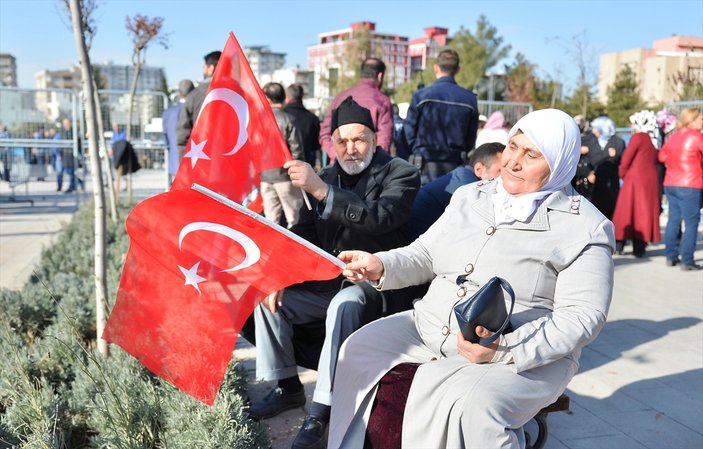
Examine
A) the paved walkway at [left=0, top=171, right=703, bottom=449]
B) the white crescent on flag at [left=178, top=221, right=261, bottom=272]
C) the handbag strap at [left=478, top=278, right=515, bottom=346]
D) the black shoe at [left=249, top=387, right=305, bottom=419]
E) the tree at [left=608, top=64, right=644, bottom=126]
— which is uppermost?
the tree at [left=608, top=64, right=644, bottom=126]

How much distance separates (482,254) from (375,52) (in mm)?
45924

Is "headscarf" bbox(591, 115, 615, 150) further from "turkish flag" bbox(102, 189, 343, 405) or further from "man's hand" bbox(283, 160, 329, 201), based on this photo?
"turkish flag" bbox(102, 189, 343, 405)

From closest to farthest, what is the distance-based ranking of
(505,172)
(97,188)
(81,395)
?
(505,172) → (81,395) → (97,188)

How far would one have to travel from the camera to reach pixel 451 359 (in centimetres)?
268

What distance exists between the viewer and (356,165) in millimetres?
3727

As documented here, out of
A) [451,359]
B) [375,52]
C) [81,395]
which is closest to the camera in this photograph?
[451,359]

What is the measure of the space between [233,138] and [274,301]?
0.86 metres

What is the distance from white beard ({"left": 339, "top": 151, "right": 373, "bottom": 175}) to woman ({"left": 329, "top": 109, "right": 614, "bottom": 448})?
2.41 feet

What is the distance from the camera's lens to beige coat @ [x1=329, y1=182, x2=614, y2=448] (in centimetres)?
243

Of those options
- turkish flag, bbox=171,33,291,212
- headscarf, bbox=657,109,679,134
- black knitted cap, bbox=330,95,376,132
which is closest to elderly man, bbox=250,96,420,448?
black knitted cap, bbox=330,95,376,132

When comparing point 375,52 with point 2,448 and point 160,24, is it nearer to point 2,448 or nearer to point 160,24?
point 160,24

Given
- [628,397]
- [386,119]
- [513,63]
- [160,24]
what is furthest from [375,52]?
[628,397]

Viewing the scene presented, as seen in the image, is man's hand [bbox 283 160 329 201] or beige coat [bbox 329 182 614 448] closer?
beige coat [bbox 329 182 614 448]

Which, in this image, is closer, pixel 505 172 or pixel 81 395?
pixel 505 172
